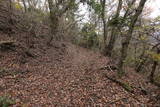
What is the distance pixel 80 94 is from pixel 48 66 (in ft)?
14.2

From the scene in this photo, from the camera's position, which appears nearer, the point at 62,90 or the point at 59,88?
the point at 62,90

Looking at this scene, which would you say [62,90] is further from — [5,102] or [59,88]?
[5,102]

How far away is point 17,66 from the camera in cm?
866

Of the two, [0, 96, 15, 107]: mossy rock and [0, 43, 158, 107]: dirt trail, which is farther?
[0, 43, 158, 107]: dirt trail

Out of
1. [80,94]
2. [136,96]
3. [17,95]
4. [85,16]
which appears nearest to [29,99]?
[17,95]

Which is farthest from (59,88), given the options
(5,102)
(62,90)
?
(5,102)

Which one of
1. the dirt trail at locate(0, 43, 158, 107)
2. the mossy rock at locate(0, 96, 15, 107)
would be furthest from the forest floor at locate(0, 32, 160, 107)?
the mossy rock at locate(0, 96, 15, 107)

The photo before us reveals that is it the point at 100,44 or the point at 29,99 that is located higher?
the point at 100,44

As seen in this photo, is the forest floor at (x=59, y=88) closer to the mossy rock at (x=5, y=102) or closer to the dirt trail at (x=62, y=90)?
the dirt trail at (x=62, y=90)

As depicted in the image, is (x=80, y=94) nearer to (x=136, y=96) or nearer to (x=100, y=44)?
(x=136, y=96)

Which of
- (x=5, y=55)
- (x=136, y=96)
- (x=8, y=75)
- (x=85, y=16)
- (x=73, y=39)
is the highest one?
(x=85, y=16)

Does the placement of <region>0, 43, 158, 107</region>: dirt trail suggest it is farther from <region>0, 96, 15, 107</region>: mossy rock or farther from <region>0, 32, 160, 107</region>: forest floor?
<region>0, 96, 15, 107</region>: mossy rock

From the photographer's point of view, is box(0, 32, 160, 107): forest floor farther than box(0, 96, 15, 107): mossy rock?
Yes

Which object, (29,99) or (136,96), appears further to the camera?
(136,96)
